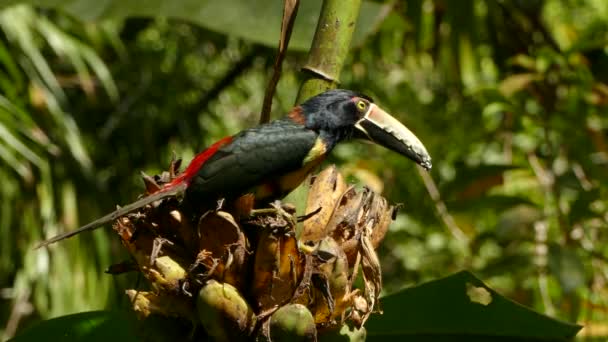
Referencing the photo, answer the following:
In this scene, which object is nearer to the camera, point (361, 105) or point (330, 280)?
point (330, 280)

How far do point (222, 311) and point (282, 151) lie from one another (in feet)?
0.86

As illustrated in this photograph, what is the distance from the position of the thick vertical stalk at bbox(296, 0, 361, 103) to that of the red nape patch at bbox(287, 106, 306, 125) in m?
0.11

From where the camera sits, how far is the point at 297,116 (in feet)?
3.96

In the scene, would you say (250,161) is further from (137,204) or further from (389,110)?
(389,110)

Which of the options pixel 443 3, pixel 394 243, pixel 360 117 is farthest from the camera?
pixel 394 243

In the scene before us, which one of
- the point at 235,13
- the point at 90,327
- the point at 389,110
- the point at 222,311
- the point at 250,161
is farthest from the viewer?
the point at 389,110

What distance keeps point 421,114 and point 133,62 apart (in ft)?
5.49

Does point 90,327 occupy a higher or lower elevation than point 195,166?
lower

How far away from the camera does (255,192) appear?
1151mm

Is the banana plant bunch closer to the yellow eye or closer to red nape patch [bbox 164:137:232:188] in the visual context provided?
red nape patch [bbox 164:137:232:188]

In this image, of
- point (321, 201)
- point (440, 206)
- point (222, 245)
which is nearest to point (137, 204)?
point (222, 245)

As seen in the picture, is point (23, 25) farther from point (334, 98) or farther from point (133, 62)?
point (334, 98)

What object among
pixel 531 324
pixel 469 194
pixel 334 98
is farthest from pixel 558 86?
pixel 334 98

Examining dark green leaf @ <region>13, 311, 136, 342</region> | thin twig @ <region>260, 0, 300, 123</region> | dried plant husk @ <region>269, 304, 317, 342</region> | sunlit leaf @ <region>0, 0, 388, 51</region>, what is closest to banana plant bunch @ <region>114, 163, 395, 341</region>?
dried plant husk @ <region>269, 304, 317, 342</region>
